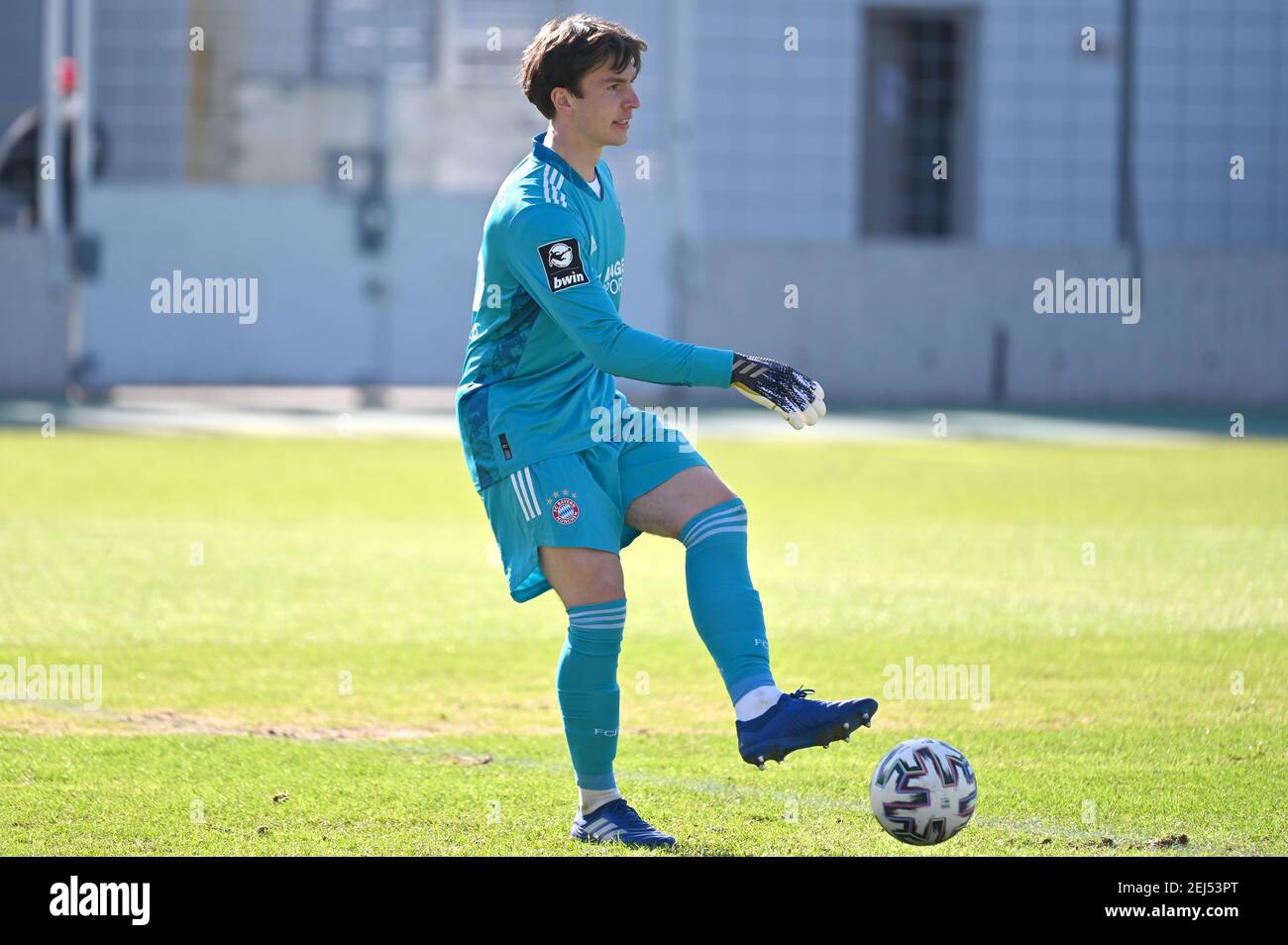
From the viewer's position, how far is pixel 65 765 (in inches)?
238

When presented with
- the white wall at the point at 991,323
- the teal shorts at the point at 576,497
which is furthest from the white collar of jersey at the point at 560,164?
the white wall at the point at 991,323

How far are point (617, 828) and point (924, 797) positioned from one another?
0.82 meters

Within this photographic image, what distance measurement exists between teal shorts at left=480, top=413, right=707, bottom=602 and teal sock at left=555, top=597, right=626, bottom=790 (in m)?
0.17

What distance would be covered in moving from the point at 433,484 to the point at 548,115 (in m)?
9.83

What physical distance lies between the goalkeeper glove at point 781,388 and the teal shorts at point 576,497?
400 millimetres

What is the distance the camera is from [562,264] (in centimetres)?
515

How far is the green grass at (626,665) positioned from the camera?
5.43 m

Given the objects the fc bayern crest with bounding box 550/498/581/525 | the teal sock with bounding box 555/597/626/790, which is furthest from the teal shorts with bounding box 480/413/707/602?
the teal sock with bounding box 555/597/626/790

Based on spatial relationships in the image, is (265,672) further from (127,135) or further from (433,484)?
(127,135)

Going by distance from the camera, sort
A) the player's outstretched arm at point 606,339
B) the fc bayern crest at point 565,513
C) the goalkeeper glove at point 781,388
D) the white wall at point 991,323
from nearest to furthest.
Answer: the goalkeeper glove at point 781,388
the player's outstretched arm at point 606,339
the fc bayern crest at point 565,513
the white wall at point 991,323

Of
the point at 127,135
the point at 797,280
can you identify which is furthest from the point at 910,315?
the point at 127,135

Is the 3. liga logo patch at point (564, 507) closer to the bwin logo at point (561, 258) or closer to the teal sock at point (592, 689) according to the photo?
the teal sock at point (592, 689)

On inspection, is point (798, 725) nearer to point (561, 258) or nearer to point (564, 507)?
point (564, 507)

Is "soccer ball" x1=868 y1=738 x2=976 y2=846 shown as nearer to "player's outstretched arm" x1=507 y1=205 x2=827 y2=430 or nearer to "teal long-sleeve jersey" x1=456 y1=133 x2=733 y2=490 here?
"player's outstretched arm" x1=507 y1=205 x2=827 y2=430
